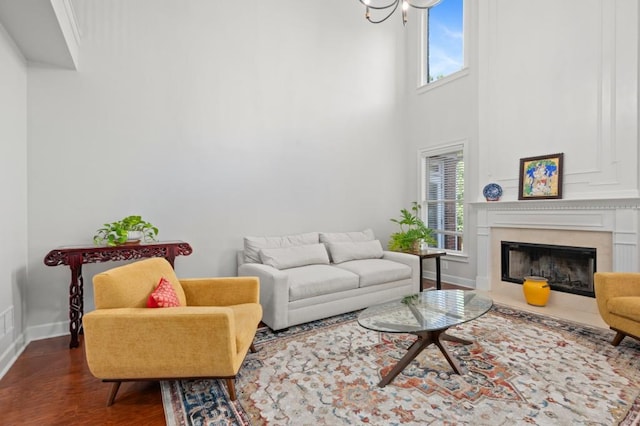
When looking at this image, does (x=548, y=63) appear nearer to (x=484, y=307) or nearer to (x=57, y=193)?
(x=484, y=307)

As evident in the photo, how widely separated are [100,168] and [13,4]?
1.45 meters

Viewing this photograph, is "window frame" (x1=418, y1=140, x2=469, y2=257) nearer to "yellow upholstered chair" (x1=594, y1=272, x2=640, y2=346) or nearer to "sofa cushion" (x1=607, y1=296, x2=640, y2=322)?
"yellow upholstered chair" (x1=594, y1=272, x2=640, y2=346)

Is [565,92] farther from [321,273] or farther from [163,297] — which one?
[163,297]

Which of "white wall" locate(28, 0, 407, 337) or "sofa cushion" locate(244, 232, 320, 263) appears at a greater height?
"white wall" locate(28, 0, 407, 337)

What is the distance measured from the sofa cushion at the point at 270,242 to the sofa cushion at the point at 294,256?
0.12 metres

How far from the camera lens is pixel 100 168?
318 centimetres

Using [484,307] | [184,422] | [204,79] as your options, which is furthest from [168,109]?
[484,307]

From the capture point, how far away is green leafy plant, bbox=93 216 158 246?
9.51 feet

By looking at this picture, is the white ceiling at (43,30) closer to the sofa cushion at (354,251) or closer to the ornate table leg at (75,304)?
the ornate table leg at (75,304)

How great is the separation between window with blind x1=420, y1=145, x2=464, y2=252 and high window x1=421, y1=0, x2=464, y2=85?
4.23 feet

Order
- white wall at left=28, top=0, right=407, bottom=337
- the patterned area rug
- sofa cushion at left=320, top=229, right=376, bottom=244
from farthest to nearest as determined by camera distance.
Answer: sofa cushion at left=320, top=229, right=376, bottom=244
white wall at left=28, top=0, right=407, bottom=337
the patterned area rug

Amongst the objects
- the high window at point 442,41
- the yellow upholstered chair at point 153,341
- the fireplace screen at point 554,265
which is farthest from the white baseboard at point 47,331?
the high window at point 442,41

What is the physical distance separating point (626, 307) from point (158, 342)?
10.9 ft

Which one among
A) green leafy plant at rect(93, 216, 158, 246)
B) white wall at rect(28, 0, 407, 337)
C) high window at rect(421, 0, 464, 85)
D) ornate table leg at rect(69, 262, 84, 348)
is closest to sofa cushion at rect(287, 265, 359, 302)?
white wall at rect(28, 0, 407, 337)
